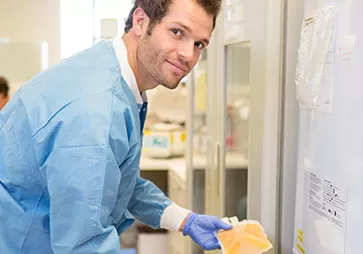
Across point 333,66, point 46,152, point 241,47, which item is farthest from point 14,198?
point 241,47

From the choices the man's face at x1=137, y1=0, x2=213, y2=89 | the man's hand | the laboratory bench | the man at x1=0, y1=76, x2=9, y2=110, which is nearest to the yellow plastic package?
the man's hand

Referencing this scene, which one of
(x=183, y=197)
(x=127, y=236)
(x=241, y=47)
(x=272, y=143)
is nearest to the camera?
(x=272, y=143)

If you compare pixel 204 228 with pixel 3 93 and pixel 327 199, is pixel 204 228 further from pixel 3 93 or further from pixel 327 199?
pixel 3 93

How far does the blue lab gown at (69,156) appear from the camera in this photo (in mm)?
1098

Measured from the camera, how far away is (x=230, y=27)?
1869 millimetres

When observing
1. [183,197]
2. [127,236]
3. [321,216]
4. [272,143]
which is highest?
[272,143]

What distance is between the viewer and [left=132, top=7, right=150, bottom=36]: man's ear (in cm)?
131

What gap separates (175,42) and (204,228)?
23.9 inches

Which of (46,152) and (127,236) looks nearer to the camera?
(46,152)

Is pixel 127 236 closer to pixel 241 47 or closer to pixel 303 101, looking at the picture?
pixel 241 47

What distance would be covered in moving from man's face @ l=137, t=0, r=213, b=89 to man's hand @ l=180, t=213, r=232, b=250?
46 centimetres

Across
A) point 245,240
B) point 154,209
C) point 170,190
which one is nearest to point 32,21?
point 170,190

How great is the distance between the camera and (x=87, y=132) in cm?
110

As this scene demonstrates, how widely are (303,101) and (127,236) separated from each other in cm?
298
